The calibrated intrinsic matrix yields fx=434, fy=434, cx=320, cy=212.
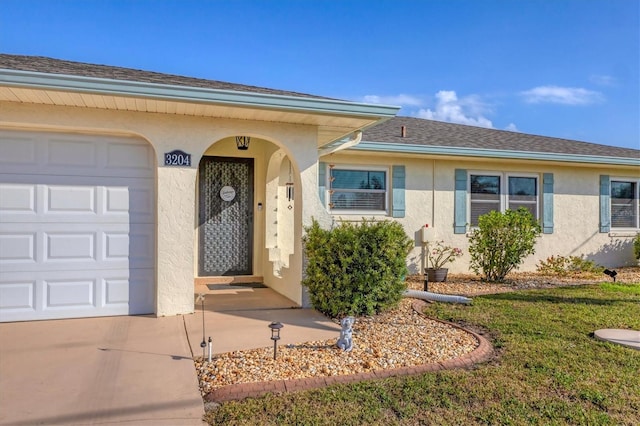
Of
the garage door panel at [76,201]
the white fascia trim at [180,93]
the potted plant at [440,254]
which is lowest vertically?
the potted plant at [440,254]

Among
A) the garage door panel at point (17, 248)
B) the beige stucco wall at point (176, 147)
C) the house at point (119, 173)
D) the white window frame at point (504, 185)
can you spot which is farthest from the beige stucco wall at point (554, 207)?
the garage door panel at point (17, 248)

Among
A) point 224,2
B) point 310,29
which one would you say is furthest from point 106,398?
point 310,29

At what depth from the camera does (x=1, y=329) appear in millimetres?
5059

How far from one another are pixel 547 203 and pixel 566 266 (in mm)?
1723

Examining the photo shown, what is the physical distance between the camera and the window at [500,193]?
1056 centimetres

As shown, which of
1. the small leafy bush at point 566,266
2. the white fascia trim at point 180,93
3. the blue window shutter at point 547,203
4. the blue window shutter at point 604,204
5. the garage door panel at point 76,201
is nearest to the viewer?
the white fascia trim at point 180,93

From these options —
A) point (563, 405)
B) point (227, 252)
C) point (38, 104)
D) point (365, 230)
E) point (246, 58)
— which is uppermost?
point (246, 58)

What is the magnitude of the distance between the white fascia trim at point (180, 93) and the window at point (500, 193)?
5.27m

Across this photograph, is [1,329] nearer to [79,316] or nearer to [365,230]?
[79,316]

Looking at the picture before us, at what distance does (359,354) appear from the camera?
4.32m

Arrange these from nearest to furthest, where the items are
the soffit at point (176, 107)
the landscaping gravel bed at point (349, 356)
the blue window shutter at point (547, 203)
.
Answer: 1. the landscaping gravel bed at point (349, 356)
2. the soffit at point (176, 107)
3. the blue window shutter at point (547, 203)

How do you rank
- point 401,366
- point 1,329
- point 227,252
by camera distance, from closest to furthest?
point 401,366, point 1,329, point 227,252

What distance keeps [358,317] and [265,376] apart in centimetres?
230

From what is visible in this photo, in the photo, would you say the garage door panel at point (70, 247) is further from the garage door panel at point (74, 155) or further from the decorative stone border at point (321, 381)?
the decorative stone border at point (321, 381)
